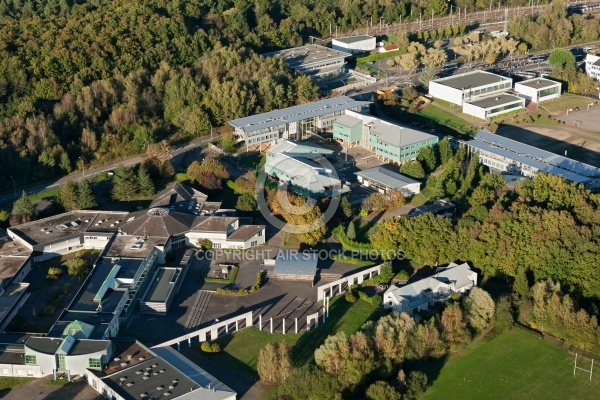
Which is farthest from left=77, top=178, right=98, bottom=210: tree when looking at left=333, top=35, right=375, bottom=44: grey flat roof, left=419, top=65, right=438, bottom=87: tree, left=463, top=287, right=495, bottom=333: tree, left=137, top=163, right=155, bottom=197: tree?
left=333, top=35, right=375, bottom=44: grey flat roof

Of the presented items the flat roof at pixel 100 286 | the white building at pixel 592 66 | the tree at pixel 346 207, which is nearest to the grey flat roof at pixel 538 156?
the tree at pixel 346 207

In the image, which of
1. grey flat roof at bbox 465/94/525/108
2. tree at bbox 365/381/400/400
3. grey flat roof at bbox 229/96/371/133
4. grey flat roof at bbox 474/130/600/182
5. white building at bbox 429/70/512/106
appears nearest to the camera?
tree at bbox 365/381/400/400

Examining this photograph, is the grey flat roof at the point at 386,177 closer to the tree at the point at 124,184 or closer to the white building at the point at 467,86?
the tree at the point at 124,184

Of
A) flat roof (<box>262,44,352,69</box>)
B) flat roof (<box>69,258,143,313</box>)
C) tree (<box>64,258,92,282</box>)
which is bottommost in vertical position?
tree (<box>64,258,92,282</box>)

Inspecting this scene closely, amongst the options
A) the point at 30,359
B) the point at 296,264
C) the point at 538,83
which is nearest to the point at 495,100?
the point at 538,83

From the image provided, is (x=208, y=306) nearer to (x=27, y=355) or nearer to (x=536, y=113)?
(x=27, y=355)

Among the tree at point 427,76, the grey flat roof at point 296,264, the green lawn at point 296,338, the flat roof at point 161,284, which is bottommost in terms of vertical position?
the green lawn at point 296,338

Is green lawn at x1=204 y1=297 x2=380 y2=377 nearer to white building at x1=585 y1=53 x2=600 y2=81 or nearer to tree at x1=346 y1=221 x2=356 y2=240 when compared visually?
tree at x1=346 y1=221 x2=356 y2=240
